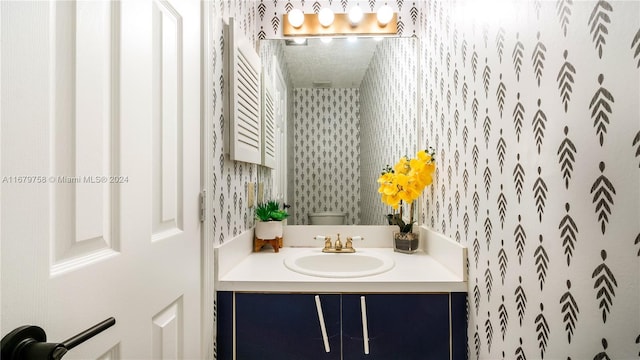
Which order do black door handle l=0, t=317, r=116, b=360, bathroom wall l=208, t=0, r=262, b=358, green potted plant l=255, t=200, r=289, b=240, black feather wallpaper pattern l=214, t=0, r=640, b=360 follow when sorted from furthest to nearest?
green potted plant l=255, t=200, r=289, b=240, bathroom wall l=208, t=0, r=262, b=358, black feather wallpaper pattern l=214, t=0, r=640, b=360, black door handle l=0, t=317, r=116, b=360

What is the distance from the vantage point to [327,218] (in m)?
1.86

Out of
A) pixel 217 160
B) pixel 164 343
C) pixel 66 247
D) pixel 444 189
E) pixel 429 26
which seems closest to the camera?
pixel 66 247

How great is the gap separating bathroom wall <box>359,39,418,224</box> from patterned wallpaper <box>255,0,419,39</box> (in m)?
0.11

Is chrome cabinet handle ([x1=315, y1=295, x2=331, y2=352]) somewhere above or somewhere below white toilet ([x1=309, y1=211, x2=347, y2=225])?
below

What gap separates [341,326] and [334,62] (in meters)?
1.39

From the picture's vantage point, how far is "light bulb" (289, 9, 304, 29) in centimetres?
180

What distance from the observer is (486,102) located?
1007 mm

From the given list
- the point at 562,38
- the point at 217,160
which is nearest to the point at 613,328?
the point at 562,38

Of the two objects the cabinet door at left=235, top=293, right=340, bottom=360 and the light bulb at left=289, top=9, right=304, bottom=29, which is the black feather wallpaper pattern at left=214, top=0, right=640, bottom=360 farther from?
the light bulb at left=289, top=9, right=304, bottom=29

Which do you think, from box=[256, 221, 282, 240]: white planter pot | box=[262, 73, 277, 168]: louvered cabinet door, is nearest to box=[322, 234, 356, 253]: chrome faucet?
box=[256, 221, 282, 240]: white planter pot

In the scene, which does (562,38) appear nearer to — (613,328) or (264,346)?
(613,328)

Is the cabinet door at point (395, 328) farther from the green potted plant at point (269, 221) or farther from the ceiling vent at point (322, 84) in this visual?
the ceiling vent at point (322, 84)

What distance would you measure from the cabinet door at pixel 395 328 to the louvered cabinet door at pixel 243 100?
74 centimetres

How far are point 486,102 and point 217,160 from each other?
0.95 meters
